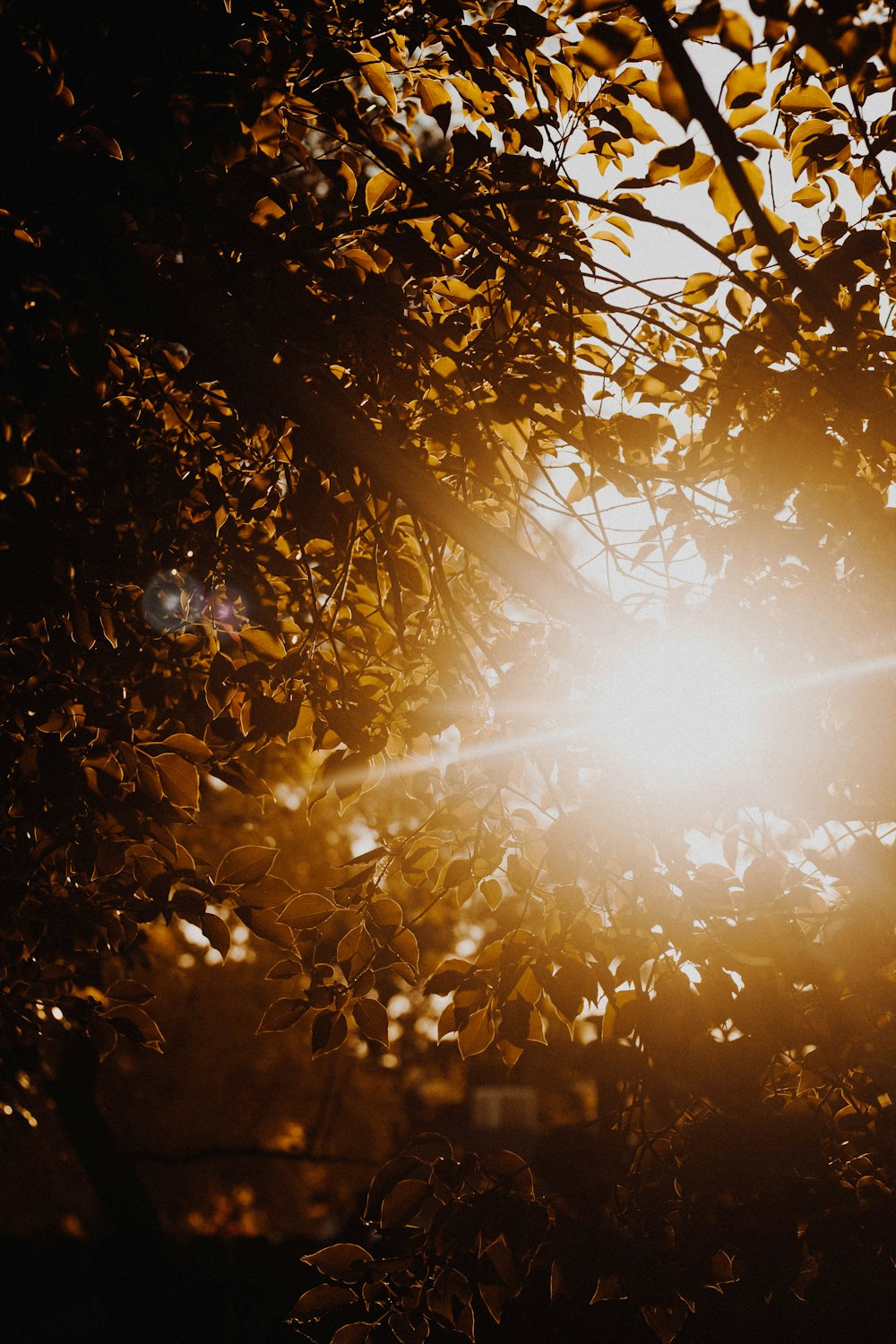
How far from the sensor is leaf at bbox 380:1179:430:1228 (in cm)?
171

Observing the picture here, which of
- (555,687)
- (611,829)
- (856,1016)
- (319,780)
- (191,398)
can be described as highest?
(191,398)

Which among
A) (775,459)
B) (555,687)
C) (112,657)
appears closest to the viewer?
(775,459)

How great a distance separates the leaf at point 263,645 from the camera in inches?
92.7

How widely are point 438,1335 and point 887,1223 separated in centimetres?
559

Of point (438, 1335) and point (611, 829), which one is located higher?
point (611, 829)

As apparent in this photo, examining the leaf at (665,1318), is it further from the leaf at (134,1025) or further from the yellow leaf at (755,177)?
the yellow leaf at (755,177)

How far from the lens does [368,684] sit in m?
2.76

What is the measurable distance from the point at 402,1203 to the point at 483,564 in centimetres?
167

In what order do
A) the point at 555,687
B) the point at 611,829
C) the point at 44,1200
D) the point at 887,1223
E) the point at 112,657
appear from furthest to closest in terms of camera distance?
the point at 44,1200 → the point at 112,657 → the point at 555,687 → the point at 611,829 → the point at 887,1223

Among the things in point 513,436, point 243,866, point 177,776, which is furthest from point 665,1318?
point 513,436

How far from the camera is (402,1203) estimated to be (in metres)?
1.71

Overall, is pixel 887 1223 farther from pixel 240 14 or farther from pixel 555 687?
pixel 240 14

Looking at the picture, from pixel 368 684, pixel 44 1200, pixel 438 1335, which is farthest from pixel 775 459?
pixel 44 1200

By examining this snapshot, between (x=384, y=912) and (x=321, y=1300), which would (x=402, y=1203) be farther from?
(x=384, y=912)
